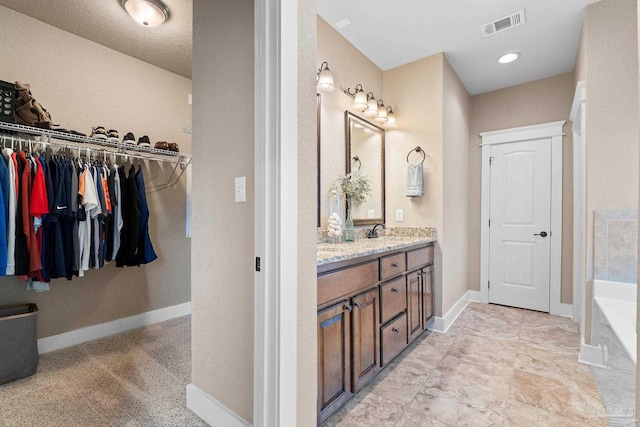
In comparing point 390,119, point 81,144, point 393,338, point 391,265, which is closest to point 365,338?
point 393,338

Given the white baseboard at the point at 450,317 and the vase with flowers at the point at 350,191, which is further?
the white baseboard at the point at 450,317

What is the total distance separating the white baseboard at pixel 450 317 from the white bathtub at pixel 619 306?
1163mm

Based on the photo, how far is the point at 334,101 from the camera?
252 centimetres

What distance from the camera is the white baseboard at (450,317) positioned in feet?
9.30

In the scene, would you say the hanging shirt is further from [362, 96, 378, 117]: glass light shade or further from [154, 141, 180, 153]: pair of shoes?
[362, 96, 378, 117]: glass light shade

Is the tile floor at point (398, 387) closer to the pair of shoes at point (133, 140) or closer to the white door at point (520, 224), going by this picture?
the white door at point (520, 224)

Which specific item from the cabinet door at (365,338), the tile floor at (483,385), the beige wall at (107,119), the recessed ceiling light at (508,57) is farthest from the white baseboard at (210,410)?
the recessed ceiling light at (508,57)

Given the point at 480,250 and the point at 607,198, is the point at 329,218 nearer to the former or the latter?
the point at 607,198

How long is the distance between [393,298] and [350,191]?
923mm

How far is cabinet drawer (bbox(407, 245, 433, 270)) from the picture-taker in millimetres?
2357

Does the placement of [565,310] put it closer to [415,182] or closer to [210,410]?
[415,182]

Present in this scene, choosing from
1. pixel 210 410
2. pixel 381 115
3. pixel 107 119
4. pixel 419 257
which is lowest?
pixel 210 410

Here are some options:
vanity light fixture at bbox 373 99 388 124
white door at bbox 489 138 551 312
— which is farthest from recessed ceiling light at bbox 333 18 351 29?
white door at bbox 489 138 551 312

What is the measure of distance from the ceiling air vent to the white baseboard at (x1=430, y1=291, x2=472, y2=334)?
264 cm
